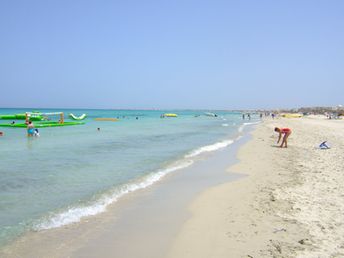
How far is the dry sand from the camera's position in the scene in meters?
4.91

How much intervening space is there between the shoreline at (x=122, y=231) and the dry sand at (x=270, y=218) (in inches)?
13.3

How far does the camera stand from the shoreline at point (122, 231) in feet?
16.4

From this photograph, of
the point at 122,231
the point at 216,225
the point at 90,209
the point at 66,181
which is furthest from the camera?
the point at 66,181

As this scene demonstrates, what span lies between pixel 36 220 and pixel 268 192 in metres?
5.29


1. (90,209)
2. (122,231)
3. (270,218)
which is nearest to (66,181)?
(90,209)

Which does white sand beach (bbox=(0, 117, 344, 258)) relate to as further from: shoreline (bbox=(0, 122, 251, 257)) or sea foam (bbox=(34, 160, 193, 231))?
sea foam (bbox=(34, 160, 193, 231))

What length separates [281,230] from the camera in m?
5.64

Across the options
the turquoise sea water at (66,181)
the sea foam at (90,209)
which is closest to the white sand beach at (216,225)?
the sea foam at (90,209)

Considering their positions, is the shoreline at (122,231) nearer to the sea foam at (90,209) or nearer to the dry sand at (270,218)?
the sea foam at (90,209)

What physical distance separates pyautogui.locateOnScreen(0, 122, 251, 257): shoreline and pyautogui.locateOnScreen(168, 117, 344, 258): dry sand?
1.11 ft

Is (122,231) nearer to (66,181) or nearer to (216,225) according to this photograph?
(216,225)

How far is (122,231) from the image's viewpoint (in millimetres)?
5875

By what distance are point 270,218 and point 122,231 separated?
8.79 ft

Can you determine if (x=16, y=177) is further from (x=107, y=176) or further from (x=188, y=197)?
(x=188, y=197)
